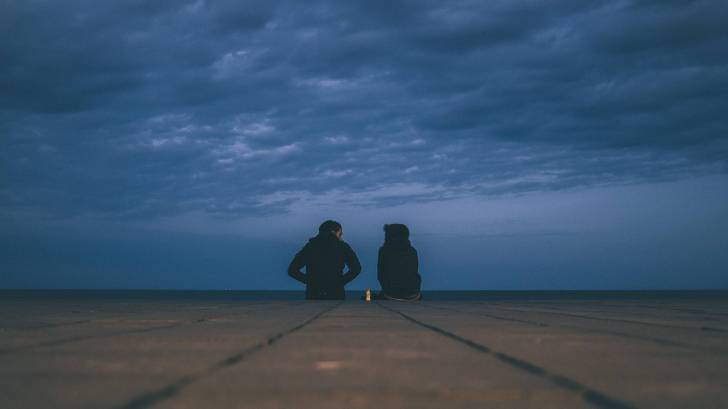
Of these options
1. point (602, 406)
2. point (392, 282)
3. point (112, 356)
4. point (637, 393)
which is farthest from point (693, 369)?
point (392, 282)

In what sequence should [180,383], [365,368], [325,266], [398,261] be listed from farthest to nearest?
1. [325,266]
2. [398,261]
3. [365,368]
4. [180,383]

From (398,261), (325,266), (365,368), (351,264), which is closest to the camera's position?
(365,368)

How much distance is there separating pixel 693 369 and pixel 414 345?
114 cm

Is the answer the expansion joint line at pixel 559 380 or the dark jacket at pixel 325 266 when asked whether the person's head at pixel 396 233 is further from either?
the expansion joint line at pixel 559 380

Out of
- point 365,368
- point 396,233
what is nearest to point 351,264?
point 396,233

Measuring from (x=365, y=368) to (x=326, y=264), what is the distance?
8.29 meters

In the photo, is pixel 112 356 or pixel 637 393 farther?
pixel 112 356

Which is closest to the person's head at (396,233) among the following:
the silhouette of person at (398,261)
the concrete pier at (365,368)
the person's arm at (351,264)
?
the silhouette of person at (398,261)

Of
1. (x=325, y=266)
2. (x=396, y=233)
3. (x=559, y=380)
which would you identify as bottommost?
(x=559, y=380)

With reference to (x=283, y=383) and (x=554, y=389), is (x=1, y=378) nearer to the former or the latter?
(x=283, y=383)

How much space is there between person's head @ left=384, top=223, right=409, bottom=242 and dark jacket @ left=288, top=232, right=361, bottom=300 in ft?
1.94

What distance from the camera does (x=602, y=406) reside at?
1.56 metres

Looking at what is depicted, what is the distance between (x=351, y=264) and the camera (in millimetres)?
10594

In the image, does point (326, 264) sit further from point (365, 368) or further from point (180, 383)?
point (180, 383)
